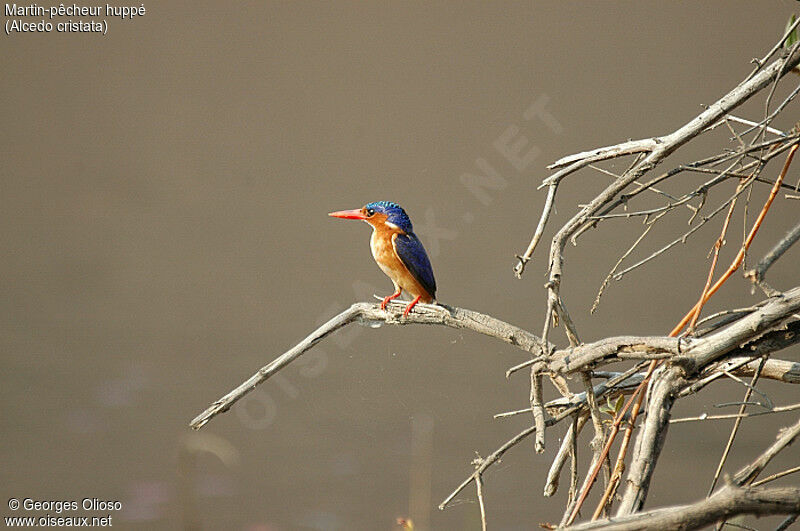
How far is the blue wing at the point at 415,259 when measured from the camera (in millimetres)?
2014

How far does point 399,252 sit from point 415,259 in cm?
4

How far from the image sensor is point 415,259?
2.02 m

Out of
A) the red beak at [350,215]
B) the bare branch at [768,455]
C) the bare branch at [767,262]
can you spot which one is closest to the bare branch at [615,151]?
the bare branch at [767,262]

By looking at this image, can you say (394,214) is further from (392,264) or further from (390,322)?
(390,322)

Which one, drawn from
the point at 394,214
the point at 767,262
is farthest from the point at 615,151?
the point at 394,214

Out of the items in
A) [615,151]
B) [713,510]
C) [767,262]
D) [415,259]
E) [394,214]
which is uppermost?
[394,214]

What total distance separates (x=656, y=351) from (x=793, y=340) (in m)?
0.19

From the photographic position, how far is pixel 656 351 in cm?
110

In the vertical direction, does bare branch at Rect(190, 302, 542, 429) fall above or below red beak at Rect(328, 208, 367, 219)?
below

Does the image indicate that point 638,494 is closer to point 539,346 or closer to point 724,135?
point 539,346

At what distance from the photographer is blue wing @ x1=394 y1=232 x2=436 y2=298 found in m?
2.01

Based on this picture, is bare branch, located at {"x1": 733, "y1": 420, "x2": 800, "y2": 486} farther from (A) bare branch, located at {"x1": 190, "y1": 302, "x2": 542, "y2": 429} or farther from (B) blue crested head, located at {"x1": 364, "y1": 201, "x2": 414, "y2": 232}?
(B) blue crested head, located at {"x1": 364, "y1": 201, "x2": 414, "y2": 232}

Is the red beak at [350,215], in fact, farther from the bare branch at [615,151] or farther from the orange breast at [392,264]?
the bare branch at [615,151]

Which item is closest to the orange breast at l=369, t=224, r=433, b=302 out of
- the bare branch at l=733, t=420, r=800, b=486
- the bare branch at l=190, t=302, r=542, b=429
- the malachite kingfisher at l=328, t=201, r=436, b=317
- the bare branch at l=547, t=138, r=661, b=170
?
the malachite kingfisher at l=328, t=201, r=436, b=317
